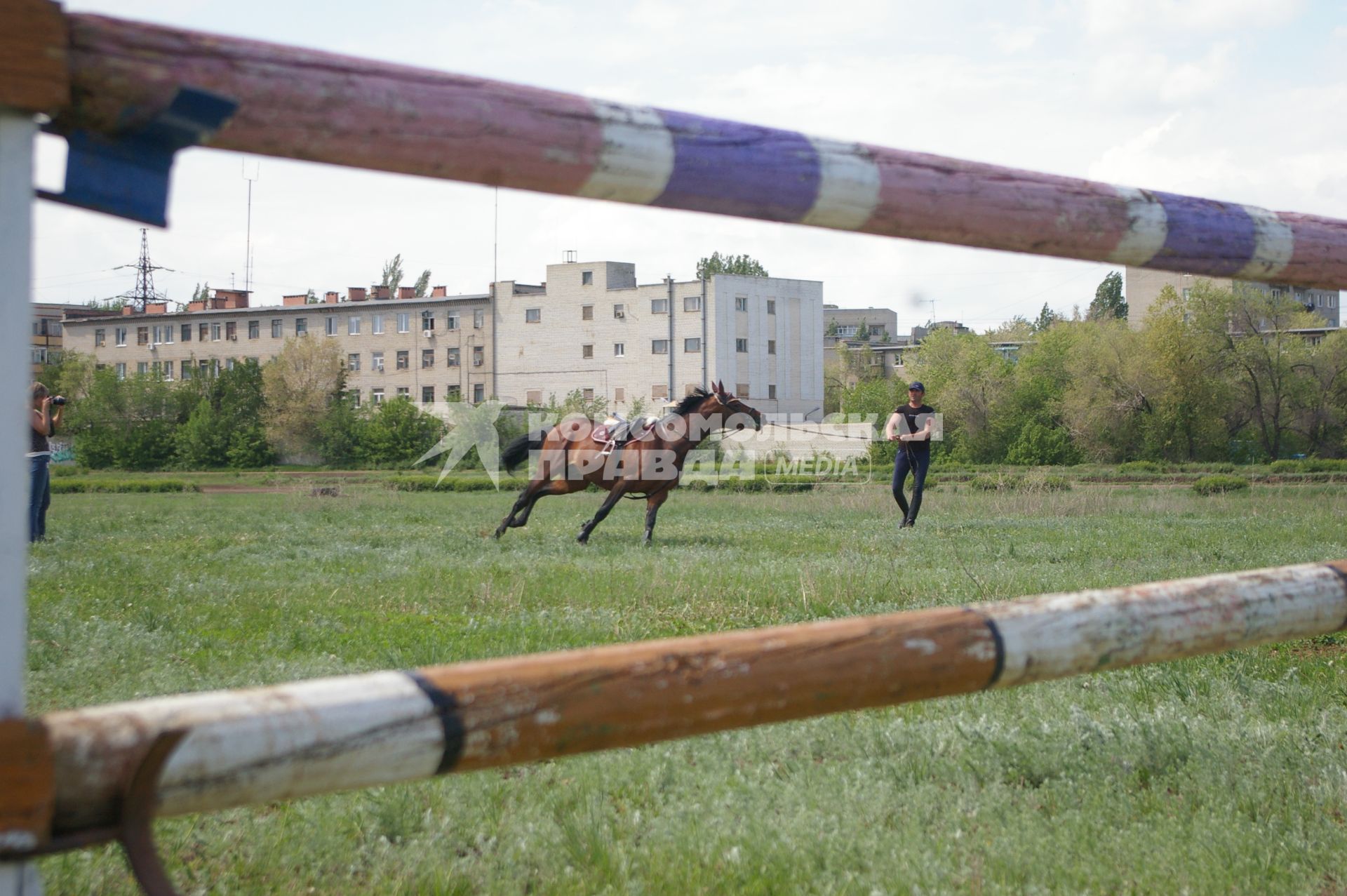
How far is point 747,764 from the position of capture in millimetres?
3992

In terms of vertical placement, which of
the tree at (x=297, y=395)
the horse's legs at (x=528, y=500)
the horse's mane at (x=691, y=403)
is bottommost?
the horse's legs at (x=528, y=500)

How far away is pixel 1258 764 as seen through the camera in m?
3.89

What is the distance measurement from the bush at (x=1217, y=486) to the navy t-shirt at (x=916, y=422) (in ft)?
50.0

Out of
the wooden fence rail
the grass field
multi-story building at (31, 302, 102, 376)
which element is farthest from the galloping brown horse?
multi-story building at (31, 302, 102, 376)

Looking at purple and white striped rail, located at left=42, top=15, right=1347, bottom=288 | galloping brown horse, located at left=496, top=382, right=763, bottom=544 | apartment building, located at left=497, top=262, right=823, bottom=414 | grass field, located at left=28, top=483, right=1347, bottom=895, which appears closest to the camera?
purple and white striped rail, located at left=42, top=15, right=1347, bottom=288

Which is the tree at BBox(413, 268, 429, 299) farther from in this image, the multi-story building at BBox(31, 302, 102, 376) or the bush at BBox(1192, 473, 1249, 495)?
the bush at BBox(1192, 473, 1249, 495)

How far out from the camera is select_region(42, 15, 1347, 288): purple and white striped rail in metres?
1.54

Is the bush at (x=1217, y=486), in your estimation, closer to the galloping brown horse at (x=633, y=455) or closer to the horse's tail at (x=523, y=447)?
the galloping brown horse at (x=633, y=455)

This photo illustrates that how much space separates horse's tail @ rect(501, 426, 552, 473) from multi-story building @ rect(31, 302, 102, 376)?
9540 cm

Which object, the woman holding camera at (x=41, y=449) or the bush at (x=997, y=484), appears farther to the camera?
the bush at (x=997, y=484)

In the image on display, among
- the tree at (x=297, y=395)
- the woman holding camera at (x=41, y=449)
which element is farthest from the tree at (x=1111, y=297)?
the woman holding camera at (x=41, y=449)

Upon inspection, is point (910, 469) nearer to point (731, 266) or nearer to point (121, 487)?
point (121, 487)

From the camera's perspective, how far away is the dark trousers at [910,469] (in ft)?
50.5

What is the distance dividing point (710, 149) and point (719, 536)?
12.3 m
